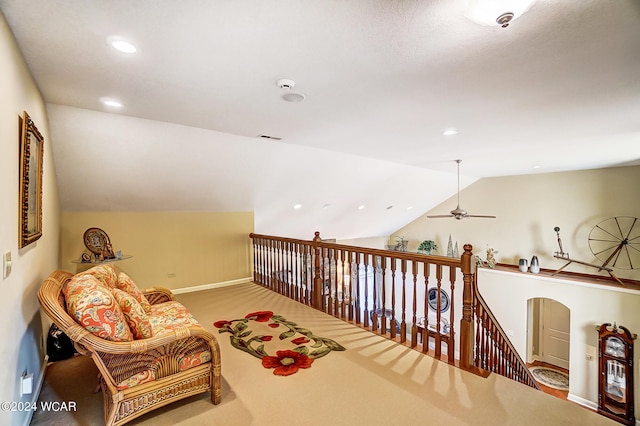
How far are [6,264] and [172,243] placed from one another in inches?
147

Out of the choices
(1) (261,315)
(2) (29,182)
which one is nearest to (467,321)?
(1) (261,315)

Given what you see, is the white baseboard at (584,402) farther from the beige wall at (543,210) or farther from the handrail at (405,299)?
the handrail at (405,299)

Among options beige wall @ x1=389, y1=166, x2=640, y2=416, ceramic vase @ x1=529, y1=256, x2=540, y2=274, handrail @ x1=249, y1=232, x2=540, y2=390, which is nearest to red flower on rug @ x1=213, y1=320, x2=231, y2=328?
handrail @ x1=249, y1=232, x2=540, y2=390

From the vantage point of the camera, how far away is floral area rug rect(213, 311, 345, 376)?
2871mm

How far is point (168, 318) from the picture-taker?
9.05 ft

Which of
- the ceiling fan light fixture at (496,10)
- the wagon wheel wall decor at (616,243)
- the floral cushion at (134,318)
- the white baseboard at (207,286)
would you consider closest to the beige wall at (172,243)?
the white baseboard at (207,286)

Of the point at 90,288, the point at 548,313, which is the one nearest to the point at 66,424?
the point at 90,288

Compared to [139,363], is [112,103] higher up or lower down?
higher up

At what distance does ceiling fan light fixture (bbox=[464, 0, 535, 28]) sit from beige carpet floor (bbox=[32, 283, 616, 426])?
8.13 ft

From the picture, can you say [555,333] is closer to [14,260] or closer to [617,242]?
[617,242]

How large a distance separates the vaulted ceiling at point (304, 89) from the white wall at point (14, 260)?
185 millimetres

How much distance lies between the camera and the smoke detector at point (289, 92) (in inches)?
90.2

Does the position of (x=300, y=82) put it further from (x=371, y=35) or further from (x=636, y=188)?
(x=636, y=188)

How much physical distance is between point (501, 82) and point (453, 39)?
0.84 m
